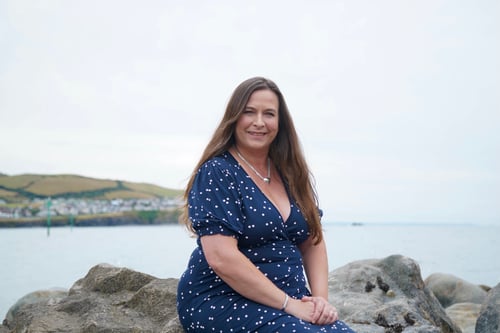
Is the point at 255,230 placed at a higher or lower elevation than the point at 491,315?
higher

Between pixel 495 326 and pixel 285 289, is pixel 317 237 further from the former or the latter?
pixel 495 326

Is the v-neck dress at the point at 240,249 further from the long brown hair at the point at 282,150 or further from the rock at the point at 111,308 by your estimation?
the rock at the point at 111,308

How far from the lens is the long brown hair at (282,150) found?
14.6ft

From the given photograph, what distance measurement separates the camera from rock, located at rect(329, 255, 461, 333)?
5930mm

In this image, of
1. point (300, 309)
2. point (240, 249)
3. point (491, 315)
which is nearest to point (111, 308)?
point (240, 249)

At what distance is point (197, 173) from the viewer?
169 inches

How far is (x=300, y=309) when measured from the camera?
3965 millimetres

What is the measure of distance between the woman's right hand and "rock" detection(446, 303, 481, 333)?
24.2 ft

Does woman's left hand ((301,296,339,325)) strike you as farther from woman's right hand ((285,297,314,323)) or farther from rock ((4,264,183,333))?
rock ((4,264,183,333))

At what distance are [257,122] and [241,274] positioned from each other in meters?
1.14

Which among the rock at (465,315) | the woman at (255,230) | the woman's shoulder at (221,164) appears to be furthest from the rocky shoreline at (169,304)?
the rock at (465,315)

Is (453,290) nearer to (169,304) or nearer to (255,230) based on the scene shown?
(169,304)

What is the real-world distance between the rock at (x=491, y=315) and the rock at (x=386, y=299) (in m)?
0.56

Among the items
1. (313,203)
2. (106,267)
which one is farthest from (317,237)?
(106,267)
